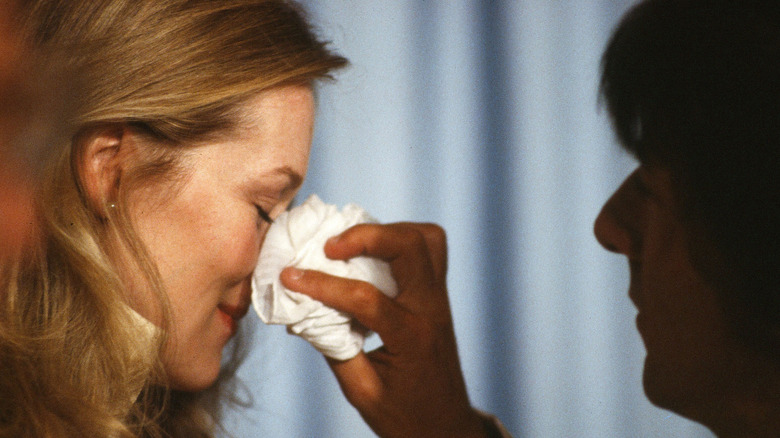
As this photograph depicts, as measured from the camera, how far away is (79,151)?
64cm

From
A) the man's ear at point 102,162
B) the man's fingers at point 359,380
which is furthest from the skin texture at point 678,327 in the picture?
the man's ear at point 102,162

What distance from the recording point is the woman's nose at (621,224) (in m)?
0.68

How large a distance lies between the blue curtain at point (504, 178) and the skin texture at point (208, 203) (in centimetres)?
11

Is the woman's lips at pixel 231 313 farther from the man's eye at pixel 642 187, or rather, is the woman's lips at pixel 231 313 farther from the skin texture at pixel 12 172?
the man's eye at pixel 642 187

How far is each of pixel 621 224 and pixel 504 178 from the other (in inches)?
5.8

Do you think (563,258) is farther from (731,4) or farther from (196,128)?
(196,128)

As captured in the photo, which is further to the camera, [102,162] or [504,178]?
[504,178]

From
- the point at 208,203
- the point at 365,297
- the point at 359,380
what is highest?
the point at 208,203

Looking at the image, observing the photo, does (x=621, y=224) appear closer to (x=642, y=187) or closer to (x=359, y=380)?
(x=642, y=187)

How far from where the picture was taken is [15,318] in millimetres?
613

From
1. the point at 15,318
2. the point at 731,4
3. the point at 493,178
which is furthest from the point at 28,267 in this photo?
the point at 731,4

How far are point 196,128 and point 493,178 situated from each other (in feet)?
1.17

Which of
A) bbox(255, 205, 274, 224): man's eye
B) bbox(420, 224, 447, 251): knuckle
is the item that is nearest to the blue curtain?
bbox(420, 224, 447, 251): knuckle

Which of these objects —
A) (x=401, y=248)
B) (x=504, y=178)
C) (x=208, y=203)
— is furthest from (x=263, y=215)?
(x=504, y=178)
